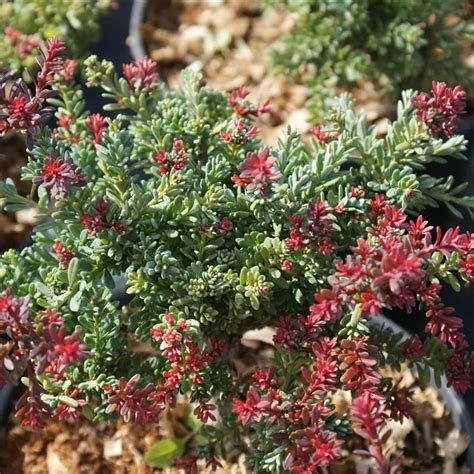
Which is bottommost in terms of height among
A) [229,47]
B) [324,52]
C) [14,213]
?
[14,213]

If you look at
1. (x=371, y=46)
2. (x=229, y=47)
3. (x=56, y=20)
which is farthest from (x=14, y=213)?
(x=371, y=46)

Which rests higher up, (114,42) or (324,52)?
(324,52)

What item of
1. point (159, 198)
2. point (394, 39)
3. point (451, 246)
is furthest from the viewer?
point (394, 39)

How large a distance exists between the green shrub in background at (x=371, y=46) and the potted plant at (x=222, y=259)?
2.82 feet

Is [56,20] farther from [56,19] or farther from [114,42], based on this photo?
[114,42]

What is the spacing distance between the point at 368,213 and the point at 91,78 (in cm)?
62

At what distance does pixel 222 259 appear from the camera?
58.9 inches

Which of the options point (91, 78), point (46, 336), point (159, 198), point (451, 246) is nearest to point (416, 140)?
point (451, 246)

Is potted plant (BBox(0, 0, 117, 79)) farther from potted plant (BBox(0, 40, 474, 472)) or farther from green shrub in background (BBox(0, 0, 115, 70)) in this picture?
potted plant (BBox(0, 40, 474, 472))

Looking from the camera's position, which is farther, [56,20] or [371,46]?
[56,20]

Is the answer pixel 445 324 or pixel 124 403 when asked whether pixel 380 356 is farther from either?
pixel 124 403

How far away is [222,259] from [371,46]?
48.0 inches

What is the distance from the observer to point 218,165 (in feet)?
4.89

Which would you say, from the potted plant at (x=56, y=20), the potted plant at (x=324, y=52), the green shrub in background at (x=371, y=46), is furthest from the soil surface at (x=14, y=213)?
the green shrub in background at (x=371, y=46)
